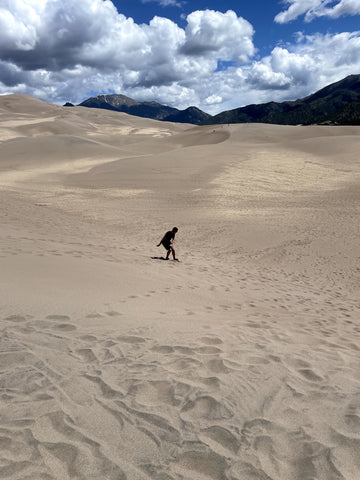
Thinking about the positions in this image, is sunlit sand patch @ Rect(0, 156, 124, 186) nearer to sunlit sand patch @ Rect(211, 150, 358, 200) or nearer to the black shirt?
sunlit sand patch @ Rect(211, 150, 358, 200)

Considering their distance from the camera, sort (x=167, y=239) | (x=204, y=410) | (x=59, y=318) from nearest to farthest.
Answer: (x=204, y=410) → (x=59, y=318) → (x=167, y=239)

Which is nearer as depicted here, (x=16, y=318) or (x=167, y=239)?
(x=16, y=318)

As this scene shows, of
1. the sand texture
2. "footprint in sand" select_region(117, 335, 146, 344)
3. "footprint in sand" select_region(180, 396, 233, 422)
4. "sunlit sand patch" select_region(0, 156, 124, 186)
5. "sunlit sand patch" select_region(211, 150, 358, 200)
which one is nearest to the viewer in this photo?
the sand texture

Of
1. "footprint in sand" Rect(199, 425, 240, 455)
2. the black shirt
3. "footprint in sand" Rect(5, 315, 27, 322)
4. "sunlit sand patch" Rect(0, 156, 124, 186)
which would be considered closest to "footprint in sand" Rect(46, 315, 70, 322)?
"footprint in sand" Rect(5, 315, 27, 322)

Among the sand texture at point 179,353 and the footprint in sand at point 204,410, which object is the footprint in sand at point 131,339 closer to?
the sand texture at point 179,353

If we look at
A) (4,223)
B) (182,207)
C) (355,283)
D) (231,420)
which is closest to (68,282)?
(231,420)

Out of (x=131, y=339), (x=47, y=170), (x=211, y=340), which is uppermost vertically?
(x=47, y=170)

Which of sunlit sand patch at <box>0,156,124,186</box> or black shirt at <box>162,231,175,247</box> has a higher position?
sunlit sand patch at <box>0,156,124,186</box>

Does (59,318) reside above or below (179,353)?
above

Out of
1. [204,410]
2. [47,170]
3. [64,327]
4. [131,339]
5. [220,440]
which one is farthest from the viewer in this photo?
[47,170]

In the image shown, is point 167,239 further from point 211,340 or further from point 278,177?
point 278,177

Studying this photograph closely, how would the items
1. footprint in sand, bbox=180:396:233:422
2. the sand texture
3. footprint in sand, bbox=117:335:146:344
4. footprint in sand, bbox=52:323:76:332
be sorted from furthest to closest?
1. footprint in sand, bbox=52:323:76:332
2. footprint in sand, bbox=117:335:146:344
3. footprint in sand, bbox=180:396:233:422
4. the sand texture

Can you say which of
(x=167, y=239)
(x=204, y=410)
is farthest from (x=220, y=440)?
(x=167, y=239)

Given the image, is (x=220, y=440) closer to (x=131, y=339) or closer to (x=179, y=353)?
(x=179, y=353)
